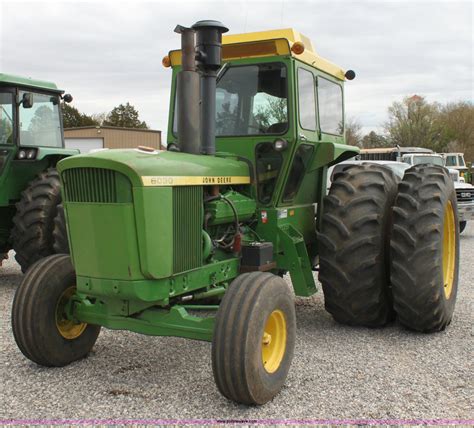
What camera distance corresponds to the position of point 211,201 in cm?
419

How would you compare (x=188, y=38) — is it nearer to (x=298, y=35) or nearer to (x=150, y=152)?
(x=150, y=152)

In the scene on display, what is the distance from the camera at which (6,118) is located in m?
7.24

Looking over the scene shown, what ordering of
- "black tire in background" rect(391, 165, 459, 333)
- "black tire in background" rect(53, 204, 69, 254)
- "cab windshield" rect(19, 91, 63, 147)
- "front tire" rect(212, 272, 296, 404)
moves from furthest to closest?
"cab windshield" rect(19, 91, 63, 147)
"black tire in background" rect(53, 204, 69, 254)
"black tire in background" rect(391, 165, 459, 333)
"front tire" rect(212, 272, 296, 404)

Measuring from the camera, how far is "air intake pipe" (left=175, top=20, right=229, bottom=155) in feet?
12.9

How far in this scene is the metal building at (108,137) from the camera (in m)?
31.9

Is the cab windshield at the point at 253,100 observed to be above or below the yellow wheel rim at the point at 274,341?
above

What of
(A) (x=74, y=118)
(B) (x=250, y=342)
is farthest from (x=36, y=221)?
(A) (x=74, y=118)

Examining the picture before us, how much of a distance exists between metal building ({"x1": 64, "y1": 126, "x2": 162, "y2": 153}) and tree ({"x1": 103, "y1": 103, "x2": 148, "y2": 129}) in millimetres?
19997

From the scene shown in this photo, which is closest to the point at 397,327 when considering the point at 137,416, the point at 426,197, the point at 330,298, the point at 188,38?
the point at 330,298

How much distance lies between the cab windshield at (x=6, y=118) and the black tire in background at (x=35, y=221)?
0.79 metres

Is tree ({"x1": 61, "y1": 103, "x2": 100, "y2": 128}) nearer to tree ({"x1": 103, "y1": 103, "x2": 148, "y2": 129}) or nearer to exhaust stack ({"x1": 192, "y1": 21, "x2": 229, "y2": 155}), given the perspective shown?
tree ({"x1": 103, "y1": 103, "x2": 148, "y2": 129})

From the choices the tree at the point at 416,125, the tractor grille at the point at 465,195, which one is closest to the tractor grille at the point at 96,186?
the tractor grille at the point at 465,195

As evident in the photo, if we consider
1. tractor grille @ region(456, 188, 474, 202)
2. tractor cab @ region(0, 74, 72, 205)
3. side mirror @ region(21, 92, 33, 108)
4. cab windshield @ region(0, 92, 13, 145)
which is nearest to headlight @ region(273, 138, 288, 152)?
tractor cab @ region(0, 74, 72, 205)

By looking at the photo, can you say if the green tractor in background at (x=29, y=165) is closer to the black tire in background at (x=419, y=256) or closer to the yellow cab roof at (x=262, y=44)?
the yellow cab roof at (x=262, y=44)
